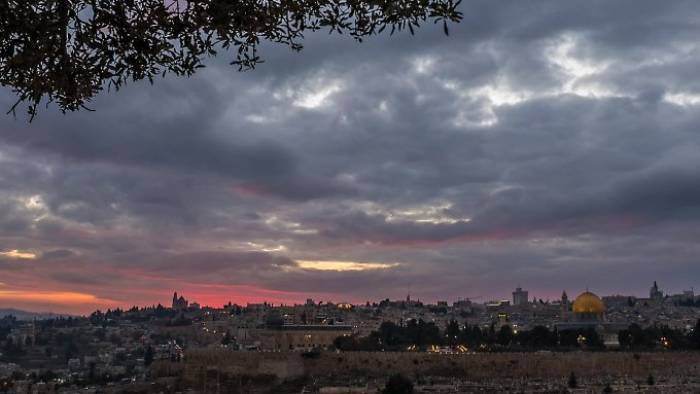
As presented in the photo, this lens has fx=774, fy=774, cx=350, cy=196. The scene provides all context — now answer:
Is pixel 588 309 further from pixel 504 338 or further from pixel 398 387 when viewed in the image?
pixel 398 387

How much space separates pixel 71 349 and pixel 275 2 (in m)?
178

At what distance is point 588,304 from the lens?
113875 mm

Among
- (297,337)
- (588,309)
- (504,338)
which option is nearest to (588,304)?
(588,309)

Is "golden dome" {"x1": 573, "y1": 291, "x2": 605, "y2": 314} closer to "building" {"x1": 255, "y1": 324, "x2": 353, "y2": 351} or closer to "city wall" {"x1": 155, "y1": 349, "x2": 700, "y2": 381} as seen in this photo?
"building" {"x1": 255, "y1": 324, "x2": 353, "y2": 351}

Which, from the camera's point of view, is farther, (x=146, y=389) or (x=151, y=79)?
(x=146, y=389)

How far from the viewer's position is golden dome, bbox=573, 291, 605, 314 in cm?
11369

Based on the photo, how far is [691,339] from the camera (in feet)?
269

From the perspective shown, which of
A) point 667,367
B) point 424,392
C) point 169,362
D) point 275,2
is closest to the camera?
point 275,2

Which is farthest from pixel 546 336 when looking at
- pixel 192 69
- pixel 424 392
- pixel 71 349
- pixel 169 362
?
pixel 71 349

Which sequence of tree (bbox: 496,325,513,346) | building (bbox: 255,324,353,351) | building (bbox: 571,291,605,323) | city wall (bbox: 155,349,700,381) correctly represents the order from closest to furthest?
city wall (bbox: 155,349,700,381), tree (bbox: 496,325,513,346), building (bbox: 255,324,353,351), building (bbox: 571,291,605,323)

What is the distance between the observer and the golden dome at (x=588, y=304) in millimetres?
113688

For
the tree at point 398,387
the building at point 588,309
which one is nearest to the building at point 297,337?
the building at point 588,309

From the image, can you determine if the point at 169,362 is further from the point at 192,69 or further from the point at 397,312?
the point at 397,312

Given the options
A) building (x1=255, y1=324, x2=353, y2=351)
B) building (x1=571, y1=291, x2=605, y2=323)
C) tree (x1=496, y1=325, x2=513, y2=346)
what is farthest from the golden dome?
building (x1=255, y1=324, x2=353, y2=351)
